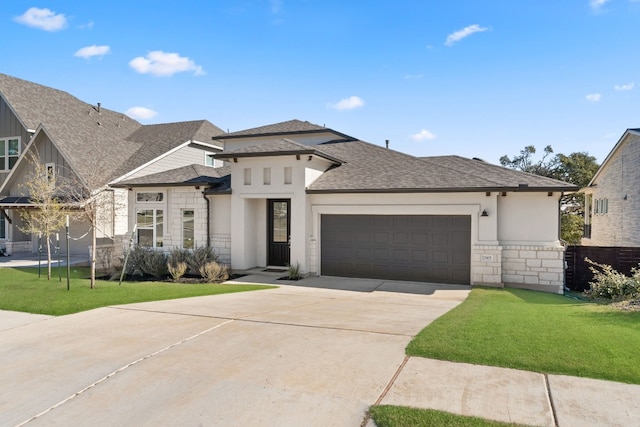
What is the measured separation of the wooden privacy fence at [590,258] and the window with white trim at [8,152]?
1098 inches

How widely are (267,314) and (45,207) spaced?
10.2m

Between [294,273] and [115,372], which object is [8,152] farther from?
[115,372]

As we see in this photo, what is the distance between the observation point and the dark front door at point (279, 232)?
1636cm

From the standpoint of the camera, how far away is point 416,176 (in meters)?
14.5

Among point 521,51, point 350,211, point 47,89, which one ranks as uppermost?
point 47,89

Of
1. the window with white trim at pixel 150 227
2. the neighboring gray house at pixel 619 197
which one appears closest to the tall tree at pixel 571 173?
the neighboring gray house at pixel 619 197

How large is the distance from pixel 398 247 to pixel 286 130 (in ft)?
31.8

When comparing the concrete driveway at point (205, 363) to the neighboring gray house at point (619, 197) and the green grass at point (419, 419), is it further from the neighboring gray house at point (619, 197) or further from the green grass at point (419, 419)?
the neighboring gray house at point (619, 197)

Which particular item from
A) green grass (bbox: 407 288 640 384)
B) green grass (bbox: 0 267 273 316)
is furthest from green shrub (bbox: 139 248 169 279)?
green grass (bbox: 407 288 640 384)

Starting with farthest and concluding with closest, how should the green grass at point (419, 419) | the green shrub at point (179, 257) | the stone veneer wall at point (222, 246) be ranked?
1. the stone veneer wall at point (222, 246)
2. the green shrub at point (179, 257)
3. the green grass at point (419, 419)

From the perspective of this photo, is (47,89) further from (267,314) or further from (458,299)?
(458,299)

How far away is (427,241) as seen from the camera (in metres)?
13.8

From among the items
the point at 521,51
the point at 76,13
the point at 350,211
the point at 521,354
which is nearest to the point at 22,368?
the point at 521,354

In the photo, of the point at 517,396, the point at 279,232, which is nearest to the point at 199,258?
the point at 279,232
